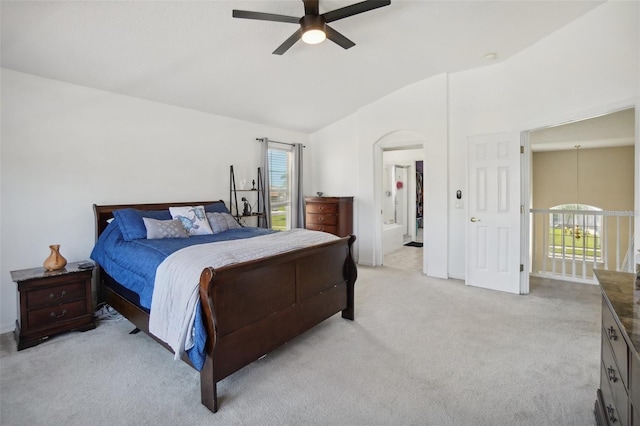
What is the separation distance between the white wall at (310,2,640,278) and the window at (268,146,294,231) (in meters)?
0.67

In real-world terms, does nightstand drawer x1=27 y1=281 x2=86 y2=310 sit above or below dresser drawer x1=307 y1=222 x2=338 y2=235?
below

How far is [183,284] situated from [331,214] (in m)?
3.55

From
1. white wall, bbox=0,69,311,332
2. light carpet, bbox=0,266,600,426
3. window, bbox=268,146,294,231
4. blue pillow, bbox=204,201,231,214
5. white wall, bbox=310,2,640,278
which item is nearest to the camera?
Result: light carpet, bbox=0,266,600,426

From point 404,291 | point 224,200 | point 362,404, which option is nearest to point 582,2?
point 404,291

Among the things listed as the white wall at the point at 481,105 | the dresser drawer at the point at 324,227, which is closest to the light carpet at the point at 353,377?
the white wall at the point at 481,105

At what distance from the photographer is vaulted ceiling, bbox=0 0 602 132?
2.51 meters

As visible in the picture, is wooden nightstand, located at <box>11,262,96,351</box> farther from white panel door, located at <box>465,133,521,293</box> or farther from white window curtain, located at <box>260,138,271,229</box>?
white panel door, located at <box>465,133,521,293</box>

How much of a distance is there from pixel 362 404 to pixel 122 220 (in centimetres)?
292

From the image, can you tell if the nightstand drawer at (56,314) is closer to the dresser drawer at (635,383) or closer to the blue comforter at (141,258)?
the blue comforter at (141,258)

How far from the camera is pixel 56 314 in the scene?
285 centimetres

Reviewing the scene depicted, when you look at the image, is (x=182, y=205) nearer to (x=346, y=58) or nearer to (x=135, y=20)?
(x=135, y=20)

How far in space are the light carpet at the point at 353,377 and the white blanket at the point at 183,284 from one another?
16.8 inches

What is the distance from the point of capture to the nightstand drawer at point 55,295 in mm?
2730

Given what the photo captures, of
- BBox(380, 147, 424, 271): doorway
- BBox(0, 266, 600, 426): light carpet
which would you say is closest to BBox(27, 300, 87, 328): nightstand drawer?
BBox(0, 266, 600, 426): light carpet
